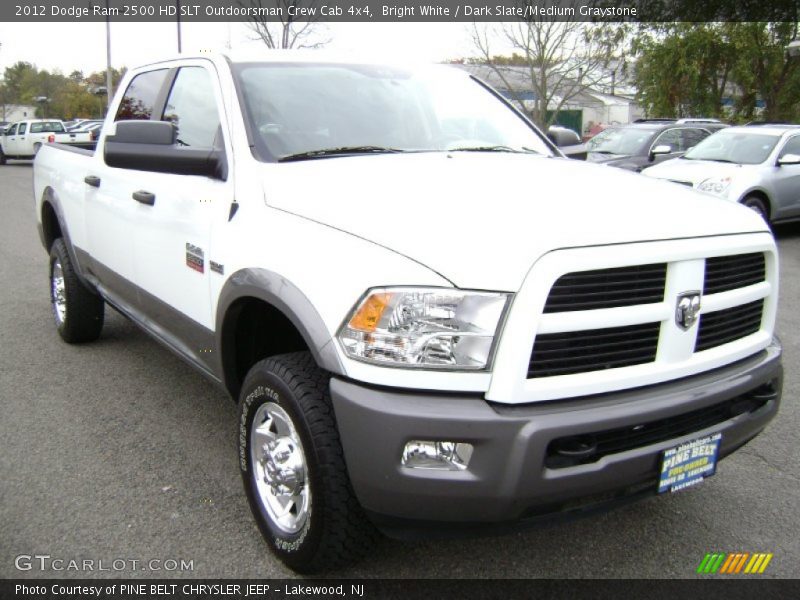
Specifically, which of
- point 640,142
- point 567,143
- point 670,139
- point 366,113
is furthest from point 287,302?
point 670,139

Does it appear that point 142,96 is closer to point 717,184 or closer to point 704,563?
point 704,563

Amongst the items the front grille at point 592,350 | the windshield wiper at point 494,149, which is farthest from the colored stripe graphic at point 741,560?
the windshield wiper at point 494,149

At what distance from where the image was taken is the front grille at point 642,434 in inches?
89.5

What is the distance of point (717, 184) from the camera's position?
400 inches

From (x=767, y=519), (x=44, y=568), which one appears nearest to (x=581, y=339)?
(x=767, y=519)

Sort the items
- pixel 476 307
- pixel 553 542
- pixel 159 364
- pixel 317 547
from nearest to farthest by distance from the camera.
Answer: pixel 476 307 → pixel 317 547 → pixel 553 542 → pixel 159 364

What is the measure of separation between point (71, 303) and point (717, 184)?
8.28 meters

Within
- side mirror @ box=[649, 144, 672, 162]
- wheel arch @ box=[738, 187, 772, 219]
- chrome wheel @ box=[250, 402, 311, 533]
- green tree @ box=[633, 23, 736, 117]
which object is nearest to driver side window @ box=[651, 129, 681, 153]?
side mirror @ box=[649, 144, 672, 162]

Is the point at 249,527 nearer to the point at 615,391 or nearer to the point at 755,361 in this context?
the point at 615,391

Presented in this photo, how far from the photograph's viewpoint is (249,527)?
3.14 meters

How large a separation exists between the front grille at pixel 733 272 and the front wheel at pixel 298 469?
54.0 inches

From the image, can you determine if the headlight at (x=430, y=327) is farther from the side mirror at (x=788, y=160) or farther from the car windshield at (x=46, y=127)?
the car windshield at (x=46, y=127)

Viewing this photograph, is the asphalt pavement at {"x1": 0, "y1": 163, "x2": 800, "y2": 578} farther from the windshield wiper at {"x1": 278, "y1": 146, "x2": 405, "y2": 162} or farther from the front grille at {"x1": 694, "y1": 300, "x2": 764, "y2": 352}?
the windshield wiper at {"x1": 278, "y1": 146, "x2": 405, "y2": 162}

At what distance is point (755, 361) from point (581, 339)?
94 centimetres
